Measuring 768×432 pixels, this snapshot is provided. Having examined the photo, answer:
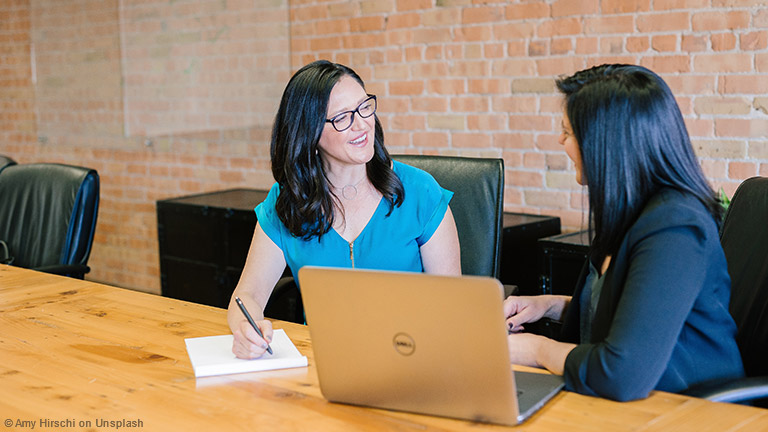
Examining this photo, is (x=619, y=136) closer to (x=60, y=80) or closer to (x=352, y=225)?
(x=352, y=225)

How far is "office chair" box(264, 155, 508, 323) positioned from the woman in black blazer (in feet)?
2.50

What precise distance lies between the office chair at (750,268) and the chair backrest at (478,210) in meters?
0.61

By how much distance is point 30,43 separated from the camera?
5348 mm

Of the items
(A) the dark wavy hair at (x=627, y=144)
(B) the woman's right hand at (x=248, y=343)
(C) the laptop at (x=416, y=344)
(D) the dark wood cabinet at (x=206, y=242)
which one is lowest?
(D) the dark wood cabinet at (x=206, y=242)

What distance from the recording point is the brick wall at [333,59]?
2.85 meters

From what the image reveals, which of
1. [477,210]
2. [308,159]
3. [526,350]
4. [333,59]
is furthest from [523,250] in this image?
[526,350]

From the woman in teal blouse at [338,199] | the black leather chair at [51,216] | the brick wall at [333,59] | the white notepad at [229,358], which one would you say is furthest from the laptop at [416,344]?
the black leather chair at [51,216]

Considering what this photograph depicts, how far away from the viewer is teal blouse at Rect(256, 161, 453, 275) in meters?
2.14

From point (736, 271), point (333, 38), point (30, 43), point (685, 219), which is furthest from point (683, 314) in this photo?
point (30, 43)

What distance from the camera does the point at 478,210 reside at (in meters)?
2.30

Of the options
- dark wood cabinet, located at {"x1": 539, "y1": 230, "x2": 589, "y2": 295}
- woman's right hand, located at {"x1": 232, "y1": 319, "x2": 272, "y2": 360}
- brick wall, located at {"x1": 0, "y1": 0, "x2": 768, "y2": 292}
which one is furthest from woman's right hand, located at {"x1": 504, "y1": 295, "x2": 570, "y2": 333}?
dark wood cabinet, located at {"x1": 539, "y1": 230, "x2": 589, "y2": 295}

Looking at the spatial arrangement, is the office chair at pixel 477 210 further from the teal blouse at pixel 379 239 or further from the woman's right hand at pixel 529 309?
the woman's right hand at pixel 529 309

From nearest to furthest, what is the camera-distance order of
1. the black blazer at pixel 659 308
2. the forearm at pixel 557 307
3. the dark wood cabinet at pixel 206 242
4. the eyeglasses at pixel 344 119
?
the black blazer at pixel 659 308, the forearm at pixel 557 307, the eyeglasses at pixel 344 119, the dark wood cabinet at pixel 206 242

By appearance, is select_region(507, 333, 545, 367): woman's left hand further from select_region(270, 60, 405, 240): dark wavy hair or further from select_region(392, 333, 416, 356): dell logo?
select_region(270, 60, 405, 240): dark wavy hair
